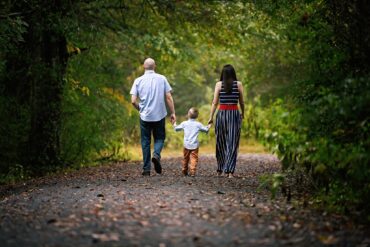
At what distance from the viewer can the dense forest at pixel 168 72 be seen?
7.20m

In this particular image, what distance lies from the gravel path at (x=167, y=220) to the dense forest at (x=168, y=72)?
62cm

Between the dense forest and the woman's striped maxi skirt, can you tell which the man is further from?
the dense forest

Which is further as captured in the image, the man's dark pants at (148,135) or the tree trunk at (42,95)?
the tree trunk at (42,95)

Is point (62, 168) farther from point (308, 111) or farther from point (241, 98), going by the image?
point (308, 111)

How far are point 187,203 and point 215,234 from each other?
1675mm

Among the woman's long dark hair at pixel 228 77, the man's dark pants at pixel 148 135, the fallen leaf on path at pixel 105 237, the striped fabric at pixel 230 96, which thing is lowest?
the fallen leaf on path at pixel 105 237

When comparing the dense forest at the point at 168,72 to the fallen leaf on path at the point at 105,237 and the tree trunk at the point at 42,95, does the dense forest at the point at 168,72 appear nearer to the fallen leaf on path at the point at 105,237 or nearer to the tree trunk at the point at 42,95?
the tree trunk at the point at 42,95

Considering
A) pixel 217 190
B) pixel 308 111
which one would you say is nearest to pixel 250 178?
pixel 217 190

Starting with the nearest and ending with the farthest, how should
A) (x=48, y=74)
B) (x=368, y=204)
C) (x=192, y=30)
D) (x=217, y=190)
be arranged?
1. (x=368, y=204)
2. (x=217, y=190)
3. (x=48, y=74)
4. (x=192, y=30)

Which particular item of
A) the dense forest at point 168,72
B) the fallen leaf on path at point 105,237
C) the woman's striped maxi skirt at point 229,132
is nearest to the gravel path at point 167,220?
the fallen leaf on path at point 105,237

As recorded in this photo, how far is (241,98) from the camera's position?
11352mm

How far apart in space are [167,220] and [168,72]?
15217 millimetres

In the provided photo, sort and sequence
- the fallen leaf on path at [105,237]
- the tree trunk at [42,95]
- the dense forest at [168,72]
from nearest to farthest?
the fallen leaf on path at [105,237], the dense forest at [168,72], the tree trunk at [42,95]

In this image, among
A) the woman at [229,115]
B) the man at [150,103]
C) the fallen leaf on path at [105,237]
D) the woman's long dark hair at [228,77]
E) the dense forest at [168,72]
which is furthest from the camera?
the man at [150,103]
